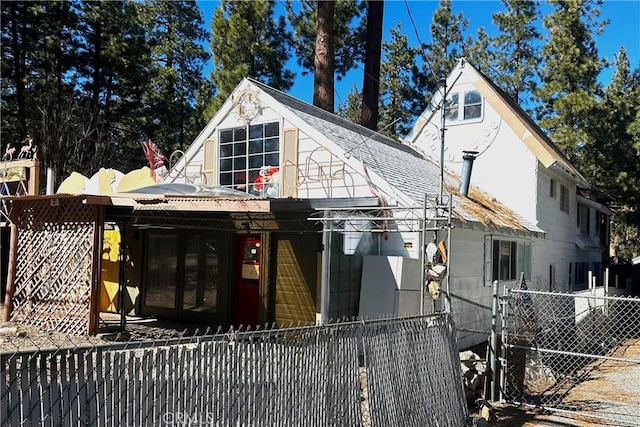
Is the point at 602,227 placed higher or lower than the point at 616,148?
lower

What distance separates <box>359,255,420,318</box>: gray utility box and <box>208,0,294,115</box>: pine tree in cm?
1688

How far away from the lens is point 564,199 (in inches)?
744

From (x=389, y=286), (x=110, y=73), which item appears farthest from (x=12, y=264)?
(x=110, y=73)

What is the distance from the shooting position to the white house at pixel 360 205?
30.8 ft

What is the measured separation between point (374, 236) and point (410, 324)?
17.8 feet

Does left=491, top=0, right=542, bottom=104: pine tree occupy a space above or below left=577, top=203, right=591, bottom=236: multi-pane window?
above

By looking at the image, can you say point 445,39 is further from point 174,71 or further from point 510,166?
point 510,166

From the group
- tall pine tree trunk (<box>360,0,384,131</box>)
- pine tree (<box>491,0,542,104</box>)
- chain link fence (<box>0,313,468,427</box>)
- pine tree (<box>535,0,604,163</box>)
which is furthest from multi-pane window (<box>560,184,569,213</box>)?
chain link fence (<box>0,313,468,427</box>)

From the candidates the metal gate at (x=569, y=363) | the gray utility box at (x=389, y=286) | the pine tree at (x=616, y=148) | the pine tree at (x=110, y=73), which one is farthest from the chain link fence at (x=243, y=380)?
the pine tree at (x=616, y=148)

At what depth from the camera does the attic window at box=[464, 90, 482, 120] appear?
656 inches

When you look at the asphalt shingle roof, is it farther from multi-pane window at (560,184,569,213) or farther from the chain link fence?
the chain link fence

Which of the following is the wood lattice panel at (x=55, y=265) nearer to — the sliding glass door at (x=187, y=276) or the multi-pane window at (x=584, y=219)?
the sliding glass door at (x=187, y=276)

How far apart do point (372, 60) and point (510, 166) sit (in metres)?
7.38

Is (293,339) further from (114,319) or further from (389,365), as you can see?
(114,319)
